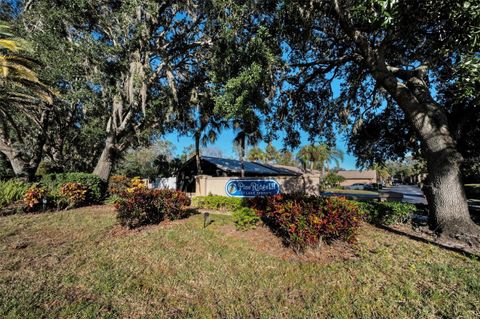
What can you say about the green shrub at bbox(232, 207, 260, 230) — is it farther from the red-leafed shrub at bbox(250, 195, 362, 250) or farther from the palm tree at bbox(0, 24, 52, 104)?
the palm tree at bbox(0, 24, 52, 104)

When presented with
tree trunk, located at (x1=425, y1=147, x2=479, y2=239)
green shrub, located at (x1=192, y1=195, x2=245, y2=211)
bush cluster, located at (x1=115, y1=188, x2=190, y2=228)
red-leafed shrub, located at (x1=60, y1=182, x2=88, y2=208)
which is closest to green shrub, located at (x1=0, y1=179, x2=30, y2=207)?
red-leafed shrub, located at (x1=60, y1=182, x2=88, y2=208)

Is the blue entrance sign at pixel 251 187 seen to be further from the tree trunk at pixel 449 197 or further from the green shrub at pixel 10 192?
the green shrub at pixel 10 192

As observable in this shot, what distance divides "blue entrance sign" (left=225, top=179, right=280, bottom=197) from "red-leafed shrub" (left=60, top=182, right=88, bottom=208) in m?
7.09

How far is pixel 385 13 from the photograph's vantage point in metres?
3.73

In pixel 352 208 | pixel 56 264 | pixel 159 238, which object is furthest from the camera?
pixel 159 238

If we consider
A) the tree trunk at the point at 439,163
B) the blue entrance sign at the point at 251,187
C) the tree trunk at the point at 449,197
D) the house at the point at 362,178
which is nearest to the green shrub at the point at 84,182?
the blue entrance sign at the point at 251,187

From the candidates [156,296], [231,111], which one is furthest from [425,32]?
[156,296]

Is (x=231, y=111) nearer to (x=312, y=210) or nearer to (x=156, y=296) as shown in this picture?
(x=312, y=210)

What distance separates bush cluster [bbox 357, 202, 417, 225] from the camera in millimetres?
8102

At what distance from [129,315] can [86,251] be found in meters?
2.81

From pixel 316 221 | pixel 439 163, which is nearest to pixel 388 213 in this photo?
pixel 439 163

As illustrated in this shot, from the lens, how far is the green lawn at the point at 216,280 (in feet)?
9.25

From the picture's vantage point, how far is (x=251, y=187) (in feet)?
40.9

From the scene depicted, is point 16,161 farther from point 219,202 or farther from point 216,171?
point 216,171
